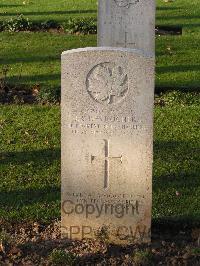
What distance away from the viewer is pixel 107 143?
16.6 ft

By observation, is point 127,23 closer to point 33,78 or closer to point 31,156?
point 33,78

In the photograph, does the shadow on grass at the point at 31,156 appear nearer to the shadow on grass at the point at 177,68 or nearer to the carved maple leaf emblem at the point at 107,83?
the carved maple leaf emblem at the point at 107,83

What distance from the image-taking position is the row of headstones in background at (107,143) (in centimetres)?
490

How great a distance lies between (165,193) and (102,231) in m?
1.15

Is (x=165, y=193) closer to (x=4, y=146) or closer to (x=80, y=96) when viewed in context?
(x=80, y=96)

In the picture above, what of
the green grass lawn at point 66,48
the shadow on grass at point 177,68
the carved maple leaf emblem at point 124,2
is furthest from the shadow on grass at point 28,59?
the carved maple leaf emblem at point 124,2

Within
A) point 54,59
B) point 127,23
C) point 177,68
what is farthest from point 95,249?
point 54,59

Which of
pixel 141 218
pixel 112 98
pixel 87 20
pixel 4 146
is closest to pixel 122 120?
pixel 112 98

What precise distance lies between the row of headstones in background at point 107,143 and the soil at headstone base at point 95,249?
106 millimetres

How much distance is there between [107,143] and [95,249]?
799mm

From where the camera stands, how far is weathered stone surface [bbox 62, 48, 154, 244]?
16.1 feet

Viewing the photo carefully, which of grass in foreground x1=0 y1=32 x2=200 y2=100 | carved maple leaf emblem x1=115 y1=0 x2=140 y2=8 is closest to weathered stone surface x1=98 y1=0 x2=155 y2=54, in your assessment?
carved maple leaf emblem x1=115 y1=0 x2=140 y2=8

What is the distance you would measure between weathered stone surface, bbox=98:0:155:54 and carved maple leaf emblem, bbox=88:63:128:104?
4.32m

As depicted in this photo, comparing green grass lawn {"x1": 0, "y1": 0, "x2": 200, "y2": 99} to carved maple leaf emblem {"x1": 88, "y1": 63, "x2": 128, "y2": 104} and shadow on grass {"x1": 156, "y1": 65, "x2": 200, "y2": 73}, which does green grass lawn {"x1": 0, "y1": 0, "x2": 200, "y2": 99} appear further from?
carved maple leaf emblem {"x1": 88, "y1": 63, "x2": 128, "y2": 104}
